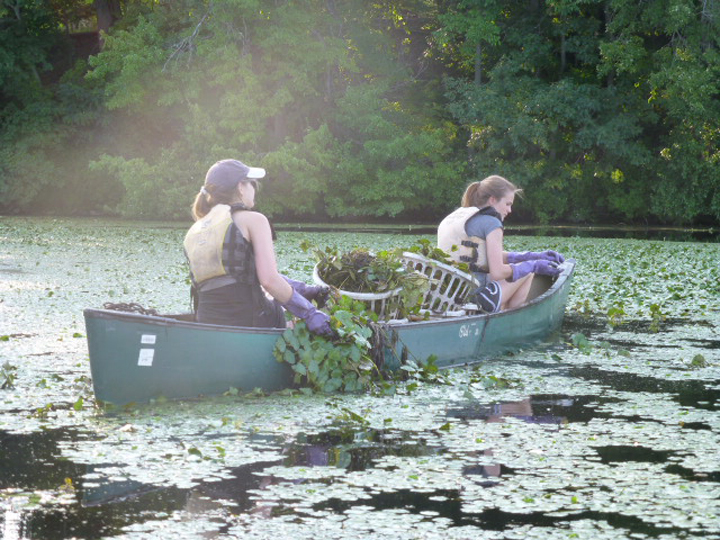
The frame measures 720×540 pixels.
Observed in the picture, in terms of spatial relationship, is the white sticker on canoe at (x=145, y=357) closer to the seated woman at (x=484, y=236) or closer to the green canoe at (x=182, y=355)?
the green canoe at (x=182, y=355)

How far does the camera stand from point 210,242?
19.7 feet

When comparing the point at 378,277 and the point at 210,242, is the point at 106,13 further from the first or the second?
the point at 210,242

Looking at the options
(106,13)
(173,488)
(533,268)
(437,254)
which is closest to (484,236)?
(437,254)

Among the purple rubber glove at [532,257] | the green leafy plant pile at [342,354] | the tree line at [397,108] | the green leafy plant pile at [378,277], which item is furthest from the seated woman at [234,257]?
the tree line at [397,108]

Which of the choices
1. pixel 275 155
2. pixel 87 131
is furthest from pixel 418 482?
pixel 87 131

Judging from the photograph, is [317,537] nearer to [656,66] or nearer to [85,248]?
[85,248]

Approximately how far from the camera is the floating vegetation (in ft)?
12.8

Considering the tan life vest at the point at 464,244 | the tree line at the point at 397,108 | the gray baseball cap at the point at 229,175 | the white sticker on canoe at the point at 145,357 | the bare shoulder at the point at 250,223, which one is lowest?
the white sticker on canoe at the point at 145,357

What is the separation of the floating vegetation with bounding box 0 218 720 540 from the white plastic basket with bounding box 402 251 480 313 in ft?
1.80

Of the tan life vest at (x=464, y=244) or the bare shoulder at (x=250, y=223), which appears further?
the tan life vest at (x=464, y=244)

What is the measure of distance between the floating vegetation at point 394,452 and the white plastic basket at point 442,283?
0.55 metres

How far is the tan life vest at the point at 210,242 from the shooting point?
5.97m

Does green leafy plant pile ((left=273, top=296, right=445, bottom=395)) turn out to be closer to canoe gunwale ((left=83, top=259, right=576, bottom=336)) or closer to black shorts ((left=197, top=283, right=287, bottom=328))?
canoe gunwale ((left=83, top=259, right=576, bottom=336))

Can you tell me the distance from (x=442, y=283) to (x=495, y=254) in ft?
1.44
